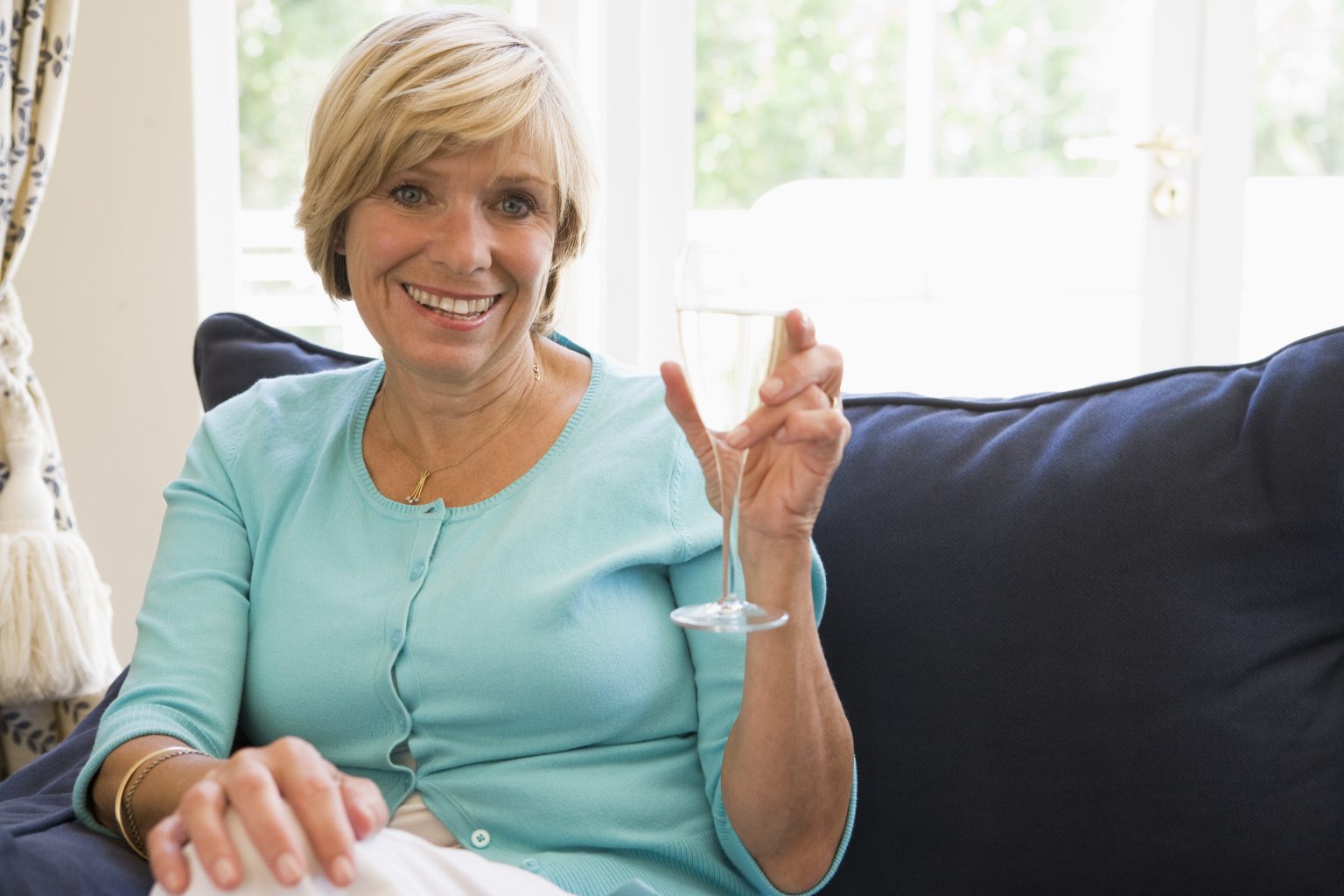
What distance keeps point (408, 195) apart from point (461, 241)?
0.09 meters

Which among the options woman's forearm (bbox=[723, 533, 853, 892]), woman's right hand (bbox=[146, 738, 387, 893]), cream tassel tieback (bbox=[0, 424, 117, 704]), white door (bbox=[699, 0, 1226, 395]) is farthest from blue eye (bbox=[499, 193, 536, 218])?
white door (bbox=[699, 0, 1226, 395])

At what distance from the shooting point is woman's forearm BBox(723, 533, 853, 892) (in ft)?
3.51

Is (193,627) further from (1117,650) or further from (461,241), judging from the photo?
(1117,650)

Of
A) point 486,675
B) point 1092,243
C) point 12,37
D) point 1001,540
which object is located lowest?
point 486,675

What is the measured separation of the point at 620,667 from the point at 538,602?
0.31 ft

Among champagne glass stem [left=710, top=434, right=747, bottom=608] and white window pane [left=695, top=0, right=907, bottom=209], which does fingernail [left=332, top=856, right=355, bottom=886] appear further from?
white window pane [left=695, top=0, right=907, bottom=209]

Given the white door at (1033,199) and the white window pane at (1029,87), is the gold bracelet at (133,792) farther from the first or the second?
the white window pane at (1029,87)

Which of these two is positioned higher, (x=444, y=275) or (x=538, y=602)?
(x=444, y=275)

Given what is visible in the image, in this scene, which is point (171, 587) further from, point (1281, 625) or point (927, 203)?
point (927, 203)

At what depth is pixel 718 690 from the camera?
1.23 m

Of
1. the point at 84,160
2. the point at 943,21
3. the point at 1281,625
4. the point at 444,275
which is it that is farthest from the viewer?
the point at 943,21

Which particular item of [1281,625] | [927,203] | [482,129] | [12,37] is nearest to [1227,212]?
[927,203]

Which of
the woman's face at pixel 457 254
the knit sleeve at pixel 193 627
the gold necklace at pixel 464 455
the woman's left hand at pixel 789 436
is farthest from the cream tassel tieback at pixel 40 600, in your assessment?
the woman's left hand at pixel 789 436

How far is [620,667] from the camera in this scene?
1.24m
